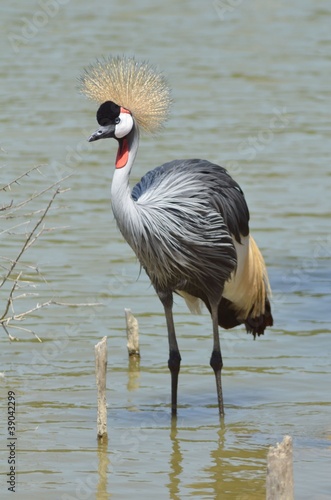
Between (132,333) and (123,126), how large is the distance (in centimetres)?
203

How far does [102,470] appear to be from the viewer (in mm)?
7035

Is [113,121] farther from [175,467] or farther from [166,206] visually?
[175,467]

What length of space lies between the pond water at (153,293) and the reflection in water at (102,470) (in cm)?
1

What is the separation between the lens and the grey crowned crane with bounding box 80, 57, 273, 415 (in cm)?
757

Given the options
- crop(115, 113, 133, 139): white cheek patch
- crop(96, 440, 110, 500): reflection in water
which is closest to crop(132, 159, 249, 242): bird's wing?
crop(115, 113, 133, 139): white cheek patch

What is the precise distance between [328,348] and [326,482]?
2804 millimetres

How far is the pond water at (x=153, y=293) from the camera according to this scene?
7.24 m

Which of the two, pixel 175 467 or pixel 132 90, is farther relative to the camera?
pixel 132 90

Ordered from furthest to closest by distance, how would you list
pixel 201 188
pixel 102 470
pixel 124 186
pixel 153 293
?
pixel 153 293 < pixel 201 188 < pixel 124 186 < pixel 102 470

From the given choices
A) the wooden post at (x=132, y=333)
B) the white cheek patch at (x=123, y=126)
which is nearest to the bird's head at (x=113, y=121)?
the white cheek patch at (x=123, y=126)

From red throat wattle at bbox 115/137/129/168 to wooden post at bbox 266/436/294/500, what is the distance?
2.59m

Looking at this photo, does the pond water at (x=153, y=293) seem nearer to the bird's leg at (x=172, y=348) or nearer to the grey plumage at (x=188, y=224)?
the bird's leg at (x=172, y=348)

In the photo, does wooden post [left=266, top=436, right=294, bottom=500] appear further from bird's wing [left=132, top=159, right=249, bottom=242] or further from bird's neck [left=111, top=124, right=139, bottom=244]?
bird's wing [left=132, top=159, right=249, bottom=242]

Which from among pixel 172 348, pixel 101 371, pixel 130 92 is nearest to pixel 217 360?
pixel 172 348
